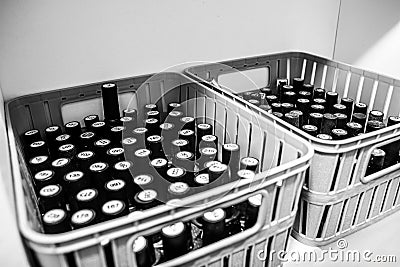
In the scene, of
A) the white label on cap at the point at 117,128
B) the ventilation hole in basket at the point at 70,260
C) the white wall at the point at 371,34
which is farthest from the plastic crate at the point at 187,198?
the white wall at the point at 371,34

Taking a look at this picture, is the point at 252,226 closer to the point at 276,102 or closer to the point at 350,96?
the point at 276,102

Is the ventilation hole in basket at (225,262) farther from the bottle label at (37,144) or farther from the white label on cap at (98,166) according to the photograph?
the bottle label at (37,144)

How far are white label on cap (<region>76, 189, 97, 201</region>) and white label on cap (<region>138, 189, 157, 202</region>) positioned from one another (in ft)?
0.21

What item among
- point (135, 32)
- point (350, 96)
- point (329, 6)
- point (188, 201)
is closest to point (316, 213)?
point (188, 201)

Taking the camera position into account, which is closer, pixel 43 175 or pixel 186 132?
pixel 43 175

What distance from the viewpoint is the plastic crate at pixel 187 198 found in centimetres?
37

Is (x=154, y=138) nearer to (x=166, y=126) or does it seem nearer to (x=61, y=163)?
(x=166, y=126)

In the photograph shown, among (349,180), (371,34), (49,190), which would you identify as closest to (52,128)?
(49,190)

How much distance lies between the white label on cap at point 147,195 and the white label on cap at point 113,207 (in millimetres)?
32

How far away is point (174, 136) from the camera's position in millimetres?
708

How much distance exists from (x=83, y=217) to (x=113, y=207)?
0.13ft

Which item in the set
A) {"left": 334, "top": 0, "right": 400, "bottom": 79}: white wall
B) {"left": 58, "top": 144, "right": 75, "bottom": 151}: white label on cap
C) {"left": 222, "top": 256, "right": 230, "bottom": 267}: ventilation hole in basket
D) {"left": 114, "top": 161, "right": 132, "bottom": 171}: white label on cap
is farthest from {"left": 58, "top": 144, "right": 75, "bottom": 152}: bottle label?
{"left": 334, "top": 0, "right": 400, "bottom": 79}: white wall

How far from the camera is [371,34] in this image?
3.38 ft

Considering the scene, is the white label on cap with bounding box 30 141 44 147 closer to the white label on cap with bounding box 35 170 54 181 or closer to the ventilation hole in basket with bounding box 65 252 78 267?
the white label on cap with bounding box 35 170 54 181
